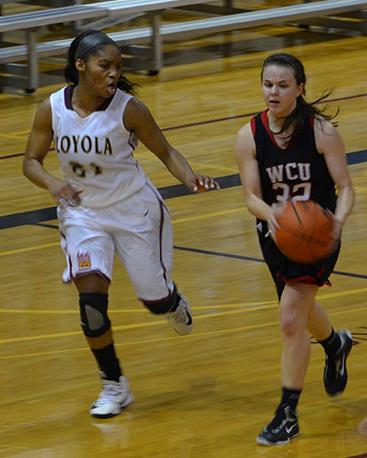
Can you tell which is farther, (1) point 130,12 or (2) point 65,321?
(1) point 130,12

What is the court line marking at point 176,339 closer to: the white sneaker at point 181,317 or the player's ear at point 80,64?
the white sneaker at point 181,317

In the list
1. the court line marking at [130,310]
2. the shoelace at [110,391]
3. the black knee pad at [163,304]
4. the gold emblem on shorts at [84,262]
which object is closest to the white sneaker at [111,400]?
the shoelace at [110,391]

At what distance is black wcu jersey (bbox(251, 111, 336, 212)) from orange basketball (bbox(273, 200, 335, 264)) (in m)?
0.19

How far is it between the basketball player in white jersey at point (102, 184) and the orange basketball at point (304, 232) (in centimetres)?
66

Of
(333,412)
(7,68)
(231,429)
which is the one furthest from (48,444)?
(7,68)

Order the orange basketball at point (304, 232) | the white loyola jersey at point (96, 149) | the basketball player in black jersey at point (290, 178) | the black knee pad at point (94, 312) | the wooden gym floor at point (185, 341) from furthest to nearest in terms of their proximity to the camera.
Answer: the white loyola jersey at point (96, 149)
the black knee pad at point (94, 312)
the wooden gym floor at point (185, 341)
the basketball player in black jersey at point (290, 178)
the orange basketball at point (304, 232)

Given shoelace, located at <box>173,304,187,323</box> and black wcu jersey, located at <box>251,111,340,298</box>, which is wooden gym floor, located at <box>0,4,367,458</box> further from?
black wcu jersey, located at <box>251,111,340,298</box>

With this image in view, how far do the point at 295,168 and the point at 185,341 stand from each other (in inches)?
67.4

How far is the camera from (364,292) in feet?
25.7

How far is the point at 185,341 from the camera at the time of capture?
23.5 ft

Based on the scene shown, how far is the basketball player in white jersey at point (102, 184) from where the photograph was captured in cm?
606

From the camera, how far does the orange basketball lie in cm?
544

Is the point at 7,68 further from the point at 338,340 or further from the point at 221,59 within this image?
the point at 338,340

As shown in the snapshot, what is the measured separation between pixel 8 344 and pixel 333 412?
6.03ft
